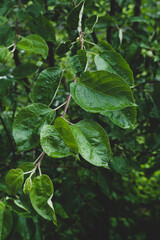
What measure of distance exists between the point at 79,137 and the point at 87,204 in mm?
1142

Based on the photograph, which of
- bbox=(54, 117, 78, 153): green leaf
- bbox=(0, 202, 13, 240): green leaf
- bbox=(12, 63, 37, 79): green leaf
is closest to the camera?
bbox=(54, 117, 78, 153): green leaf

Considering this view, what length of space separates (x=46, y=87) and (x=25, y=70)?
0.33 m

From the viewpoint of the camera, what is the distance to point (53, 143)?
1.24ft

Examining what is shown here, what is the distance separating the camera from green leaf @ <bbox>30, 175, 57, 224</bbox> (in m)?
0.36

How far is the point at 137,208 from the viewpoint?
7.56 feet

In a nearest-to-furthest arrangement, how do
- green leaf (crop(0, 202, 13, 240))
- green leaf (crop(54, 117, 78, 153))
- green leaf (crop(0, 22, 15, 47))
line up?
green leaf (crop(54, 117, 78, 153)) < green leaf (crop(0, 202, 13, 240)) < green leaf (crop(0, 22, 15, 47))

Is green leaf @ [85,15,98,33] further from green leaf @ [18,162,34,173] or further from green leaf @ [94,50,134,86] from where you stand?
green leaf @ [18,162,34,173]

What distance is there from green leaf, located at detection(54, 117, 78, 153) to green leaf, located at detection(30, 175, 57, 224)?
8 cm

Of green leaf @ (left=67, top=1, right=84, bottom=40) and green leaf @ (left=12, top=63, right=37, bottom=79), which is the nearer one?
green leaf @ (left=67, top=1, right=84, bottom=40)

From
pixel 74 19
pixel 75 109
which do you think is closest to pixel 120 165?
pixel 75 109

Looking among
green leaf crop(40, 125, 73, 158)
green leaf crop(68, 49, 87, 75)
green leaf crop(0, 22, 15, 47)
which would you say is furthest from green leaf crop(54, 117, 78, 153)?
green leaf crop(0, 22, 15, 47)

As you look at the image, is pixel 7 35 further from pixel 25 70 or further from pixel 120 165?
pixel 120 165

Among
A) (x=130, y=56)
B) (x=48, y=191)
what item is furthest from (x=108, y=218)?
(x=48, y=191)

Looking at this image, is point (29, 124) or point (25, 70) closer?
point (29, 124)
